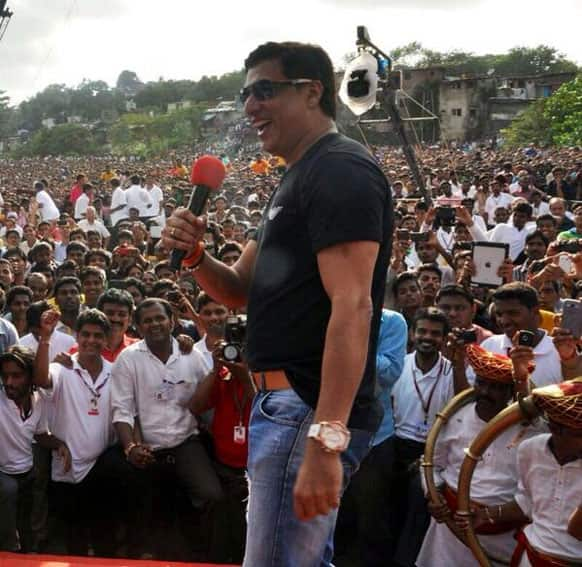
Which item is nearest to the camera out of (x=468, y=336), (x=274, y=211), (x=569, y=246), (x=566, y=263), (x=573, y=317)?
(x=274, y=211)

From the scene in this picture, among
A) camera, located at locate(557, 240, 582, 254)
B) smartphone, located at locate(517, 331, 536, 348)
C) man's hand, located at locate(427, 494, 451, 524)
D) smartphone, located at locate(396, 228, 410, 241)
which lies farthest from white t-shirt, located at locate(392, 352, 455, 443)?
smartphone, located at locate(396, 228, 410, 241)

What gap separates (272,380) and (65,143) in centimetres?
5395

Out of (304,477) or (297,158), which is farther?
(297,158)

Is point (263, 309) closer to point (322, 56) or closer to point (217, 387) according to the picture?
point (322, 56)

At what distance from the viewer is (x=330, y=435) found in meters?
1.50

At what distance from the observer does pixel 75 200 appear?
13.7 m

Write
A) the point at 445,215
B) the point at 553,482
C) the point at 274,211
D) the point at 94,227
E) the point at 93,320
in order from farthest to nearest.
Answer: the point at 94,227
the point at 445,215
the point at 93,320
the point at 553,482
the point at 274,211

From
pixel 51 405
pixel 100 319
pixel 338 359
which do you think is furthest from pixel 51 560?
pixel 338 359

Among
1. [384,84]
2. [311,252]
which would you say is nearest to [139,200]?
[384,84]

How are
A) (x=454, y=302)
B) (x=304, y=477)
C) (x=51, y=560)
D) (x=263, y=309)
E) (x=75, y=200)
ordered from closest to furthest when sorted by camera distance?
(x=304, y=477)
(x=263, y=309)
(x=51, y=560)
(x=454, y=302)
(x=75, y=200)

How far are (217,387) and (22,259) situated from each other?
392 cm

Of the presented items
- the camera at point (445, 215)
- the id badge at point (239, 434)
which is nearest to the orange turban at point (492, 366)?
the id badge at point (239, 434)

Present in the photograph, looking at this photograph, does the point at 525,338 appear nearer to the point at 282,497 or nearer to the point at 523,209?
the point at 282,497

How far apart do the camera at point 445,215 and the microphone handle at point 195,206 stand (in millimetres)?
5532
